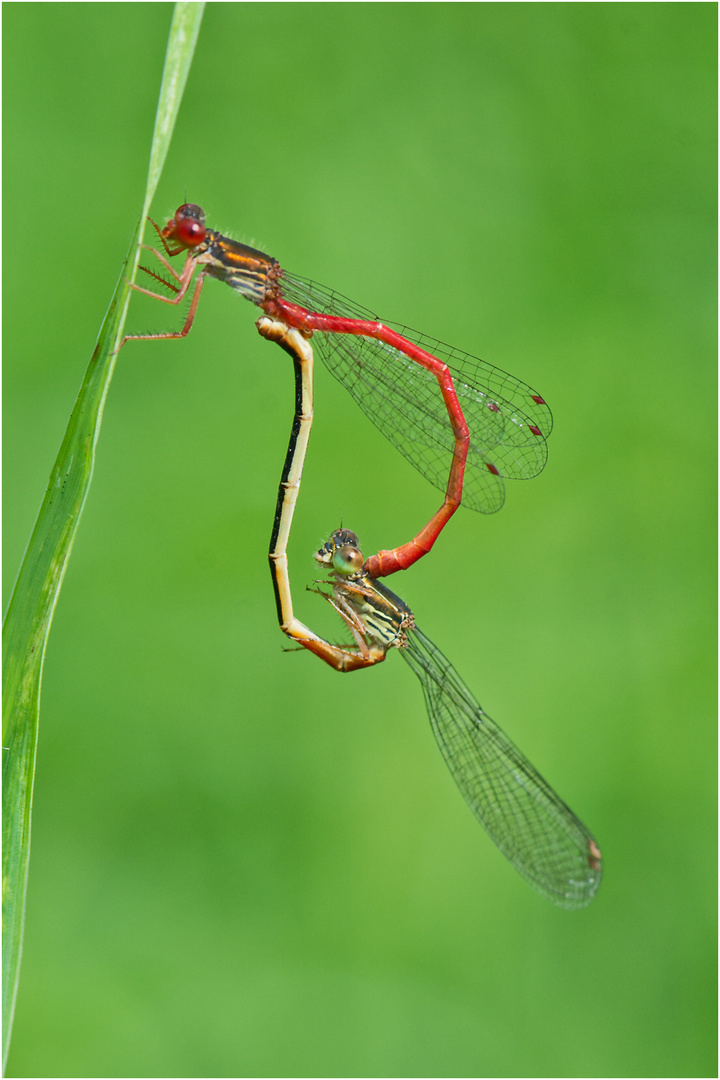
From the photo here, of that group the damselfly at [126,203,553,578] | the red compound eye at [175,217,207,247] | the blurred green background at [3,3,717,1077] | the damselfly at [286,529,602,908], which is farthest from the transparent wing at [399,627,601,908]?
the red compound eye at [175,217,207,247]

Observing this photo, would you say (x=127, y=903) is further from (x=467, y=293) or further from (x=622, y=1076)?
(x=467, y=293)

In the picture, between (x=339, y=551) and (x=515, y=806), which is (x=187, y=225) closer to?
(x=339, y=551)

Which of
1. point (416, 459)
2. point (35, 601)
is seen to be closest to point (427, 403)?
point (416, 459)

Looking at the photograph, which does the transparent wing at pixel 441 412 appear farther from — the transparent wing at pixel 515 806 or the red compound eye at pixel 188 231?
the transparent wing at pixel 515 806

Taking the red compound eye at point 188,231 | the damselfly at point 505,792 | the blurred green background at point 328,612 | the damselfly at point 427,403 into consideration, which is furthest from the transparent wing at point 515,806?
the red compound eye at point 188,231

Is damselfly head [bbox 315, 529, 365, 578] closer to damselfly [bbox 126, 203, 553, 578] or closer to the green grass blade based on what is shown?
damselfly [bbox 126, 203, 553, 578]

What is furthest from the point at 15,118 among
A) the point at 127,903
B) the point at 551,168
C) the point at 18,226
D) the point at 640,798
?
the point at 640,798
